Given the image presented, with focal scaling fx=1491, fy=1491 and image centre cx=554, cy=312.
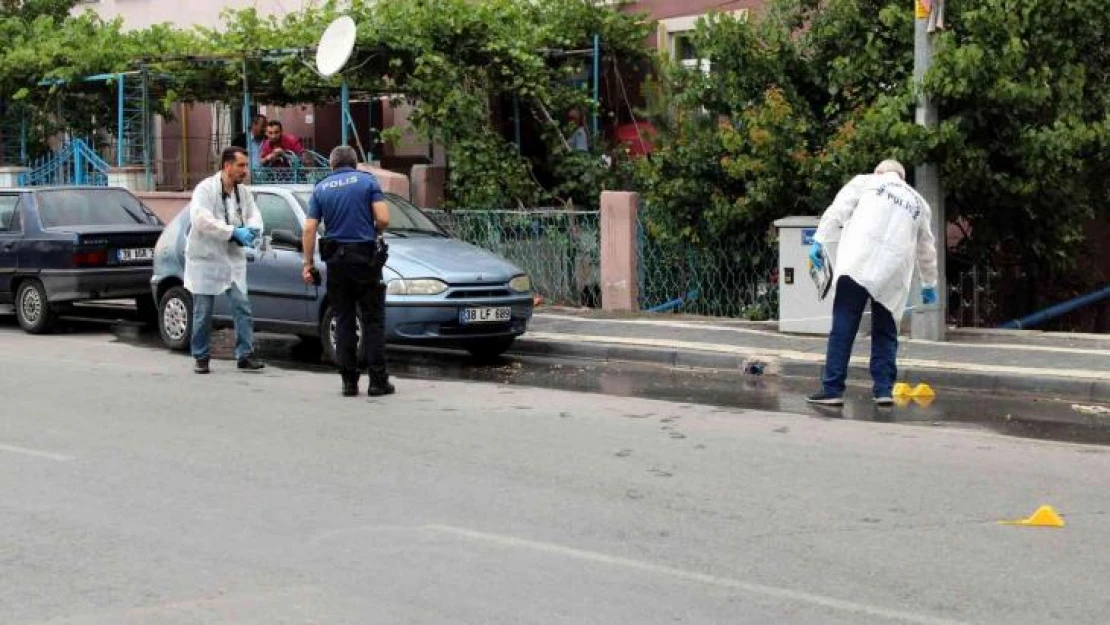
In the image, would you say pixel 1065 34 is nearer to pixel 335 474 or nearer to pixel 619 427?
pixel 619 427

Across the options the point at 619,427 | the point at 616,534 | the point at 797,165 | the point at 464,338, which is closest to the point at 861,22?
the point at 797,165

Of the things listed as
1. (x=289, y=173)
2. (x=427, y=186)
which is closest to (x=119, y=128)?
(x=289, y=173)

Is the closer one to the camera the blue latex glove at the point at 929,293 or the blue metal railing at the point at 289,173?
the blue latex glove at the point at 929,293

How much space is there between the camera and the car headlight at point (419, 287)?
12.4m

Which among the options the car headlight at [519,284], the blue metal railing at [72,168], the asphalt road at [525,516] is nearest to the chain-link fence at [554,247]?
the car headlight at [519,284]

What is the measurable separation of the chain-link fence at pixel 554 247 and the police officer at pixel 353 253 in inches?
224

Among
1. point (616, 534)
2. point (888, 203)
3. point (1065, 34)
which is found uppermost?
point (1065, 34)

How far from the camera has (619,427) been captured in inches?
375

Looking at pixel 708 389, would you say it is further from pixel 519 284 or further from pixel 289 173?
pixel 289 173

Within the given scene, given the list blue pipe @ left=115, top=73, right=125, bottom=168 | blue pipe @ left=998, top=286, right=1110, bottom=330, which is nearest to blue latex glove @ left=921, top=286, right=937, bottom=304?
blue pipe @ left=998, top=286, right=1110, bottom=330

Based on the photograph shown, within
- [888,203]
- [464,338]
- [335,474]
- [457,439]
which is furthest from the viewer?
[464,338]

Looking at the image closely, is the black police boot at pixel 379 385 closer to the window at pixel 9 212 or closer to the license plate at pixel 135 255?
the license plate at pixel 135 255

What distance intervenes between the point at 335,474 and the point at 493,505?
115 centimetres

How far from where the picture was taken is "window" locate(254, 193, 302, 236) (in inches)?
526
